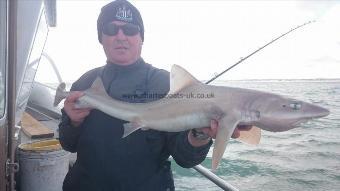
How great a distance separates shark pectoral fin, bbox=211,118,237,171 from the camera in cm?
230

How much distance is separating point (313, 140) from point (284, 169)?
256 inches

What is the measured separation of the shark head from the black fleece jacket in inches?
21.9

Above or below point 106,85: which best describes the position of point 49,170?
below

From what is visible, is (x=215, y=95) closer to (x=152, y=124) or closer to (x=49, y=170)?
(x=152, y=124)

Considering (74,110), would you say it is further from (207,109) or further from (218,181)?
(218,181)

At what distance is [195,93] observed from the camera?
8.83 feet

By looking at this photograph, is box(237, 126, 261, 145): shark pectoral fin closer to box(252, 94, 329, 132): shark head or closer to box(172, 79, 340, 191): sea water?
box(252, 94, 329, 132): shark head

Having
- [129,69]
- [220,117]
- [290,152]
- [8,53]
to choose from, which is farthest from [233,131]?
[290,152]

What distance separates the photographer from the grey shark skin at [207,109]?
2.31m

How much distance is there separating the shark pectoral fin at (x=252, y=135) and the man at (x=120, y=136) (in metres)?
0.28

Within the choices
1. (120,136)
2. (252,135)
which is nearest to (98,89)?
(120,136)

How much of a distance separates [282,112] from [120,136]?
4.53 feet

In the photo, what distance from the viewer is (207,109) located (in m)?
2.55

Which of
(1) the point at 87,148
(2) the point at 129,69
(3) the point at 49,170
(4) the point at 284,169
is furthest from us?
(4) the point at 284,169
